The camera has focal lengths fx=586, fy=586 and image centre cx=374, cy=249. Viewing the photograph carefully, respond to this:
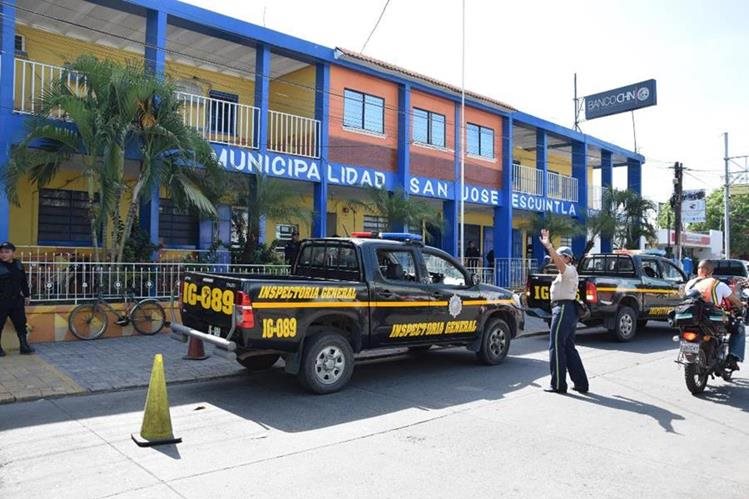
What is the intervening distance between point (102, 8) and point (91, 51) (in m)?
2.01

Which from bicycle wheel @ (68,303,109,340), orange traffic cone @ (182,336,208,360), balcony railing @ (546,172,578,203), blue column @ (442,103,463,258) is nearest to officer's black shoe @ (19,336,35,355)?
bicycle wheel @ (68,303,109,340)

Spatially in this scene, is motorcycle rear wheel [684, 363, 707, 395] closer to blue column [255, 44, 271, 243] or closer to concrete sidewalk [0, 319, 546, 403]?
concrete sidewalk [0, 319, 546, 403]

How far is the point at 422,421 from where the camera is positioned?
577cm

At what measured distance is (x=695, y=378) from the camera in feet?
22.7

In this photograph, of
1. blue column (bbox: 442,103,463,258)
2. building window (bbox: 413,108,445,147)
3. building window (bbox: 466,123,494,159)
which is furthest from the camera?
building window (bbox: 466,123,494,159)

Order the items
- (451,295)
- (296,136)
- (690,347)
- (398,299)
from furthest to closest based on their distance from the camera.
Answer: (296,136) → (451,295) → (398,299) → (690,347)

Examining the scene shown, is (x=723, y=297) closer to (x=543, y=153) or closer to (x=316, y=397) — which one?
(x=316, y=397)

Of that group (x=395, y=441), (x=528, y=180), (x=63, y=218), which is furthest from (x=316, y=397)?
(x=528, y=180)

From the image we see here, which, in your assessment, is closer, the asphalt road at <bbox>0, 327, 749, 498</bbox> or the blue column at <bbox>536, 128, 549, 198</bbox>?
the asphalt road at <bbox>0, 327, 749, 498</bbox>

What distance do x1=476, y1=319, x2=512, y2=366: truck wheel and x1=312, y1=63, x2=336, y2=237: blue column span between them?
7.03 meters

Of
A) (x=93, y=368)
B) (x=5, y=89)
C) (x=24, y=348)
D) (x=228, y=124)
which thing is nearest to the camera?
(x=93, y=368)

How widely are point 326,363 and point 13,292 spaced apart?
5102mm

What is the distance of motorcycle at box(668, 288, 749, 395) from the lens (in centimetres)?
683

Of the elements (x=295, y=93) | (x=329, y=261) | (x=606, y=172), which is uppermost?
(x=295, y=93)
